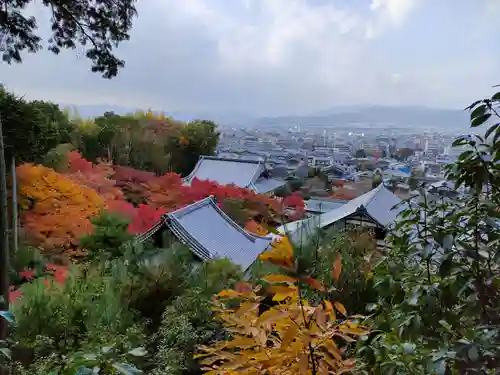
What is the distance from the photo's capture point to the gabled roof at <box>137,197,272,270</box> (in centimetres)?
445

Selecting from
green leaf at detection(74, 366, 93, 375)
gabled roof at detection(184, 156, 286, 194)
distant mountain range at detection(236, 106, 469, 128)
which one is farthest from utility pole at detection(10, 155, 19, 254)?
gabled roof at detection(184, 156, 286, 194)

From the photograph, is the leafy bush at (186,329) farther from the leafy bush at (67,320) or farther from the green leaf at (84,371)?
the green leaf at (84,371)

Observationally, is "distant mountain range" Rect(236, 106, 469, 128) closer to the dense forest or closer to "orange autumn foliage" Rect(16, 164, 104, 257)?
the dense forest

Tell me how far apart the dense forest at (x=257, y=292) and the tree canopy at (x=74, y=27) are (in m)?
1.23

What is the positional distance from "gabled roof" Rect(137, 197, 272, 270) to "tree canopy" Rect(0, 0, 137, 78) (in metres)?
2.36

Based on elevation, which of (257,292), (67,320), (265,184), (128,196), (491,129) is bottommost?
(265,184)

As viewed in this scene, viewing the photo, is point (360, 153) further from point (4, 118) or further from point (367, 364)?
point (367, 364)

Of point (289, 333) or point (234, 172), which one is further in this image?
point (234, 172)

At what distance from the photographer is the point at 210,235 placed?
4680mm

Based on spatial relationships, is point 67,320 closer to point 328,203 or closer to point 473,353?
point 473,353

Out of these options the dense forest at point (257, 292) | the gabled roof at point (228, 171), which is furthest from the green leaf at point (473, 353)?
the gabled roof at point (228, 171)

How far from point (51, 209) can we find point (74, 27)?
3288mm

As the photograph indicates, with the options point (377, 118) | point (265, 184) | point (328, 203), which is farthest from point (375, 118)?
point (265, 184)

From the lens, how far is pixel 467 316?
599mm
